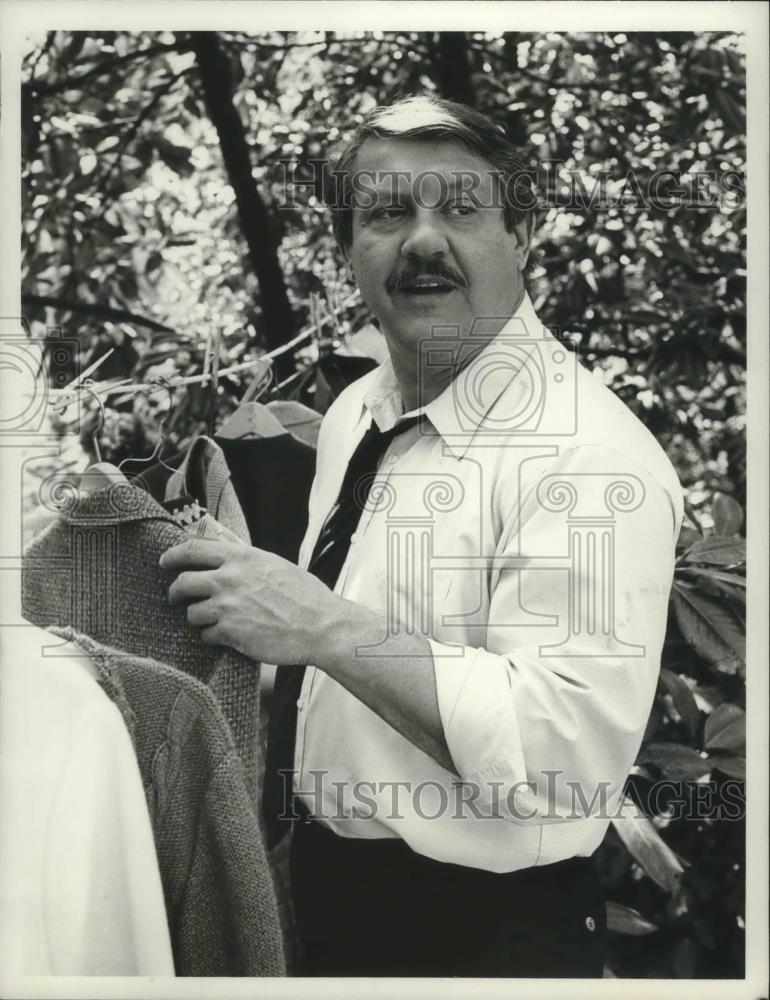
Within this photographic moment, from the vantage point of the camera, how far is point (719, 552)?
6.00 ft

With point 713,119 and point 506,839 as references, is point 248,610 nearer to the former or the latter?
point 506,839

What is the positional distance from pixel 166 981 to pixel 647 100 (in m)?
1.42

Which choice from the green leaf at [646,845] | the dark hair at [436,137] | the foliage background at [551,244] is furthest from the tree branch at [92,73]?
the green leaf at [646,845]

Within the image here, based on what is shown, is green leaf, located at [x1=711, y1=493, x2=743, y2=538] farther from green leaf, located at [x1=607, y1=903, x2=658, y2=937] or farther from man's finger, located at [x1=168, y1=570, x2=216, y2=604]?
man's finger, located at [x1=168, y1=570, x2=216, y2=604]

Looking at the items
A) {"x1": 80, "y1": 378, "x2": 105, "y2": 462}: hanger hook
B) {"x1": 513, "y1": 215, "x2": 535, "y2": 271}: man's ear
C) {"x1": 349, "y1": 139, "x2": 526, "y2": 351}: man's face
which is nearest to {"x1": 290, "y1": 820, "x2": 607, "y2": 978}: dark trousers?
{"x1": 80, "y1": 378, "x2": 105, "y2": 462}: hanger hook

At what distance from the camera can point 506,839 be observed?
164 centimetres

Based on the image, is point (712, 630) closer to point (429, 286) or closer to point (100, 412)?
point (429, 286)

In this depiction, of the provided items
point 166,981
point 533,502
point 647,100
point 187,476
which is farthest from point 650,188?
point 166,981

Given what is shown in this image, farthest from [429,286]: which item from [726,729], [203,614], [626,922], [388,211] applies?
[626,922]

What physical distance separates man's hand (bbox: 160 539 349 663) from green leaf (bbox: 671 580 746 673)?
21.2 inches

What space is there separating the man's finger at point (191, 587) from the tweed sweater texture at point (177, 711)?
0.06 ft

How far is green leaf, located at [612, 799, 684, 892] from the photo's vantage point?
1.80 m

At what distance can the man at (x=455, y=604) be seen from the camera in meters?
1.59

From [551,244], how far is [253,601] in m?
0.70
